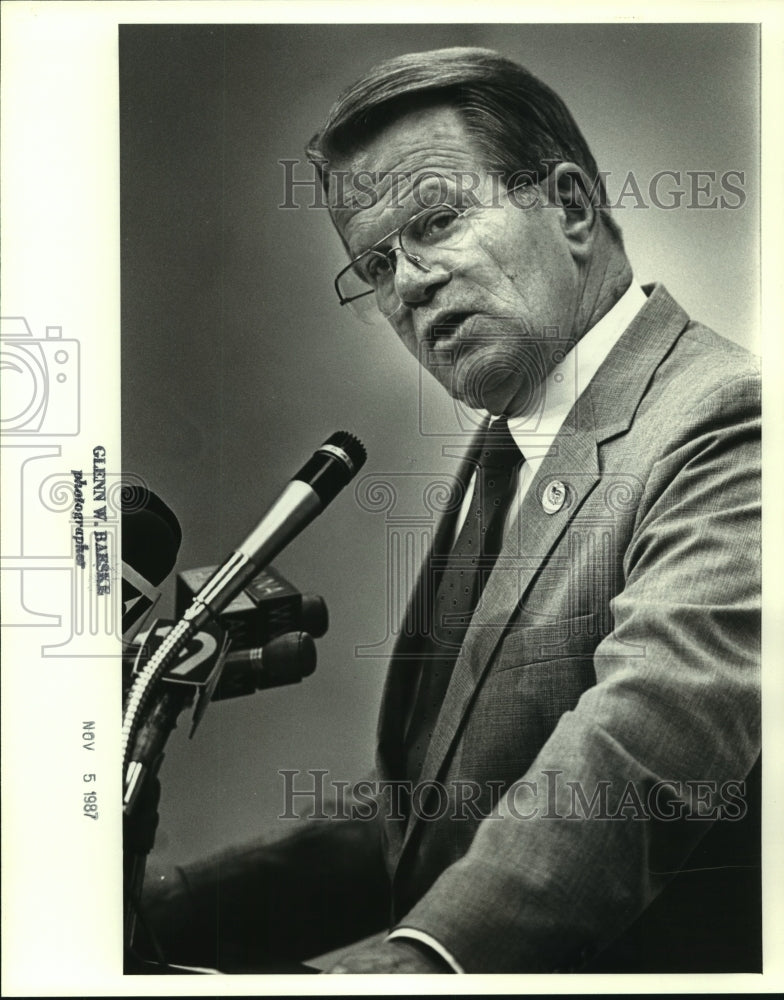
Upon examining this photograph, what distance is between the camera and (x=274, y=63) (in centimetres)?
220

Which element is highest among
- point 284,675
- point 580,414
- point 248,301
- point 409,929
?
point 248,301

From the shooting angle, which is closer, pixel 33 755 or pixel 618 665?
pixel 618 665

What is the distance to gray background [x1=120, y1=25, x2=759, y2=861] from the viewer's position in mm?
2176

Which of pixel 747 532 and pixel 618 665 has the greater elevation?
pixel 747 532

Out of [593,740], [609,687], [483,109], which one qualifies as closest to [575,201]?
[483,109]

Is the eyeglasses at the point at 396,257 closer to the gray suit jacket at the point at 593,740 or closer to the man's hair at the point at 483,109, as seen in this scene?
the man's hair at the point at 483,109

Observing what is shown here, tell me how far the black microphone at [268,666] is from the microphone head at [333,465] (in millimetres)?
306

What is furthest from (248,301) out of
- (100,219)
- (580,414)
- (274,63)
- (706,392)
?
(706,392)

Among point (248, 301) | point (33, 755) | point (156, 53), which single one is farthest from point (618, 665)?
point (156, 53)

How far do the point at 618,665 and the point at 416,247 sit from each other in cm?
96

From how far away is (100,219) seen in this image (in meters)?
2.21

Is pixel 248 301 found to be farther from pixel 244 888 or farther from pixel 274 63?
pixel 244 888

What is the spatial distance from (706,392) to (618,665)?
593 mm
